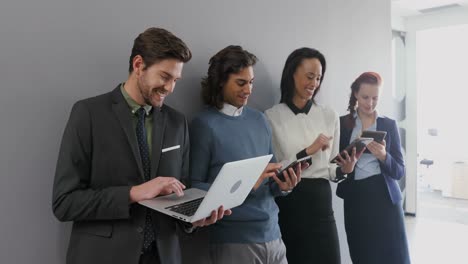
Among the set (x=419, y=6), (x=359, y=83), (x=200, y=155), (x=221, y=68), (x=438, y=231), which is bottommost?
(x=438, y=231)

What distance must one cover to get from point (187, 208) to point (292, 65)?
3.81 ft

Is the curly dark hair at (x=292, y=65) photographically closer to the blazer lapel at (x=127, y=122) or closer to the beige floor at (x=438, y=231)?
the blazer lapel at (x=127, y=122)

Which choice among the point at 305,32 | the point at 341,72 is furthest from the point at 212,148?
the point at 341,72

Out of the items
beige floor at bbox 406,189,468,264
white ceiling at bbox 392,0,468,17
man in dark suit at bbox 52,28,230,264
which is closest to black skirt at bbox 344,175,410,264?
man in dark suit at bbox 52,28,230,264

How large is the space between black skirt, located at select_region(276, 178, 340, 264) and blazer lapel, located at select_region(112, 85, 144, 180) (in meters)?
1.04

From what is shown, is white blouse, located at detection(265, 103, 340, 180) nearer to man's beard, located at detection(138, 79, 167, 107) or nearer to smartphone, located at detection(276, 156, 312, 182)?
smartphone, located at detection(276, 156, 312, 182)

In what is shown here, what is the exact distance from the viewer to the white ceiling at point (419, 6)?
4.73 metres

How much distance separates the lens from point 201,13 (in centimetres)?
195

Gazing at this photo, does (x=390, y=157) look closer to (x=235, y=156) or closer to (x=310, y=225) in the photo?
(x=310, y=225)

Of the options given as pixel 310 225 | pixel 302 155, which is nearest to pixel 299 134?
pixel 302 155

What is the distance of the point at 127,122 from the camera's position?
4.33 ft

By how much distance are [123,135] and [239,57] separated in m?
0.69

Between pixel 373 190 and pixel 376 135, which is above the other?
pixel 376 135

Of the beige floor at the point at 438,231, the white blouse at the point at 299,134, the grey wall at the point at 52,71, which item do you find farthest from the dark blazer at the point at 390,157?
the beige floor at the point at 438,231
